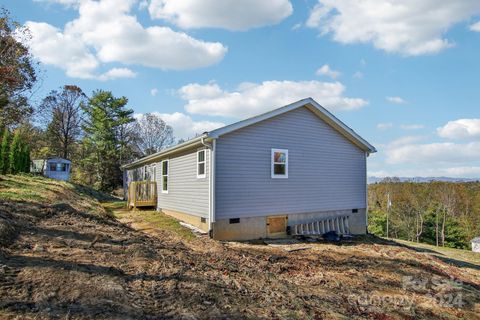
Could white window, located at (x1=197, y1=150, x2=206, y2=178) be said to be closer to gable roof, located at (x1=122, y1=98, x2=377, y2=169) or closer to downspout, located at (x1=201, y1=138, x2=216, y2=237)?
gable roof, located at (x1=122, y1=98, x2=377, y2=169)

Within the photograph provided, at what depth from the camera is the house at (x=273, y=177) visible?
1010 cm

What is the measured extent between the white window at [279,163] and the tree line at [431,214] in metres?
27.0

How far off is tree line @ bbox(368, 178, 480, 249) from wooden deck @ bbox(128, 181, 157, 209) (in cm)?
2656

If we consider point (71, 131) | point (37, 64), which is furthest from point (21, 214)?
point (71, 131)

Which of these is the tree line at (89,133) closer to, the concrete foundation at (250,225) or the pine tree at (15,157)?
the pine tree at (15,157)

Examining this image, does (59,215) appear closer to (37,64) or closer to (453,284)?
(453,284)

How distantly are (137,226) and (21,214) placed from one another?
4398mm

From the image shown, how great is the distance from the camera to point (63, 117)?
3662cm

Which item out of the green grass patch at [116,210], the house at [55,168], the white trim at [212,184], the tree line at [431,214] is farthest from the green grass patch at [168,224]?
the tree line at [431,214]

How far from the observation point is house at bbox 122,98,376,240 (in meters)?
10.1

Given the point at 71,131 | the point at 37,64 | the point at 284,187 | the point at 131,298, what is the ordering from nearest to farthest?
1. the point at 131,298
2. the point at 284,187
3. the point at 37,64
4. the point at 71,131

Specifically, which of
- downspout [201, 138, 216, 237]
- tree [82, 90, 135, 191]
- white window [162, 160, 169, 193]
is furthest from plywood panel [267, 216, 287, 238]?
tree [82, 90, 135, 191]

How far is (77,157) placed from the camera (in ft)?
126

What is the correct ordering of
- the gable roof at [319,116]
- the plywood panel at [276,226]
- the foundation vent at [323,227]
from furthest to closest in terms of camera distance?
the foundation vent at [323,227]
the plywood panel at [276,226]
the gable roof at [319,116]
